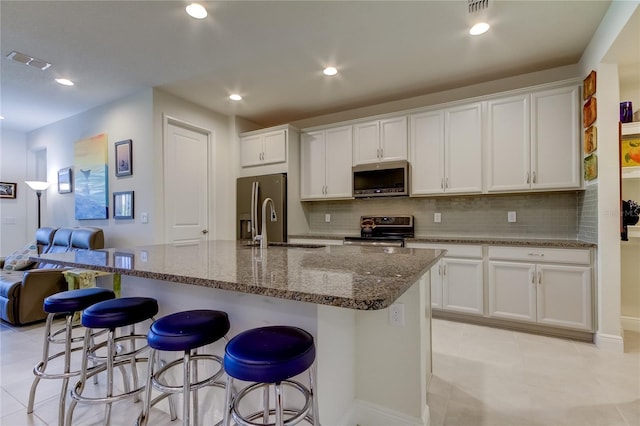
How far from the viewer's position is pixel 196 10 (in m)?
2.13

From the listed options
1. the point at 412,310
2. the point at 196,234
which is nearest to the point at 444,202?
the point at 412,310

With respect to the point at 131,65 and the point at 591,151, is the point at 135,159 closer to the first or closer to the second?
the point at 131,65

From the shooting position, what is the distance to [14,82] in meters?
3.26

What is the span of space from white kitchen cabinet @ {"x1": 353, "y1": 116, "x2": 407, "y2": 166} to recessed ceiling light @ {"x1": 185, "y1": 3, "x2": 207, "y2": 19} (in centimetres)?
216

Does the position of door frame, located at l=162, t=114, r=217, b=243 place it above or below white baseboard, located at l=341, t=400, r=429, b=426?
above

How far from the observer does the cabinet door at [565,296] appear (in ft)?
8.45

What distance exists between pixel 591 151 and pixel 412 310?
236 cm

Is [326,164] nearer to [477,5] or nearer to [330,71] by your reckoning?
[330,71]

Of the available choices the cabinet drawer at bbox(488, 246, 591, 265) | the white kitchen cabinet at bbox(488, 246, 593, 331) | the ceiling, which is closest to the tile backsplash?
the cabinet drawer at bbox(488, 246, 591, 265)

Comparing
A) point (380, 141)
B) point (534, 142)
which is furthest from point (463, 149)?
point (380, 141)

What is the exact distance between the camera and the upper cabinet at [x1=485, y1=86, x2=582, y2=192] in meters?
2.78

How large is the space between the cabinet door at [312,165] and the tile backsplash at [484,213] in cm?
40

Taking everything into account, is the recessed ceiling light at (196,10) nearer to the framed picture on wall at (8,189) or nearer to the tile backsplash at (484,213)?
the tile backsplash at (484,213)

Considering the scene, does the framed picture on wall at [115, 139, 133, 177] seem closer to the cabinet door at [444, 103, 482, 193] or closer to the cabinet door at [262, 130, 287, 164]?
the cabinet door at [262, 130, 287, 164]
